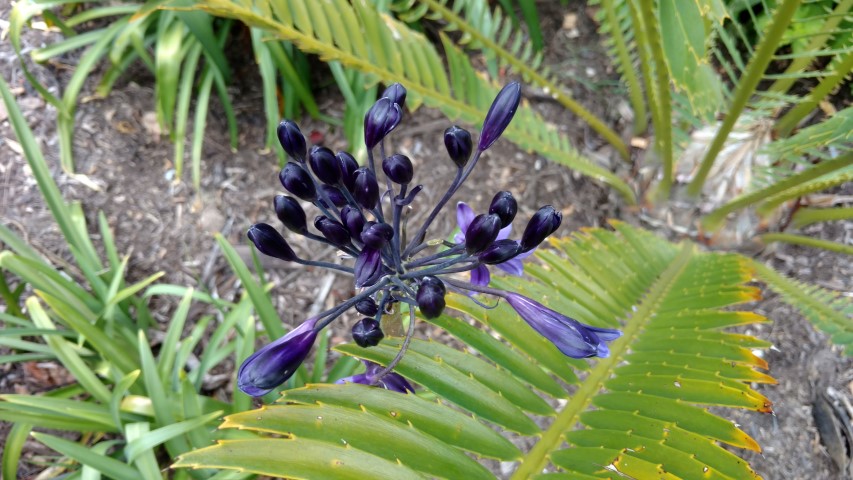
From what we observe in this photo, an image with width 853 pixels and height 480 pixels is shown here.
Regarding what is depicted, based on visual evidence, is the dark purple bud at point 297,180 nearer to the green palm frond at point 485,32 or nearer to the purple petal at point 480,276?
the purple petal at point 480,276

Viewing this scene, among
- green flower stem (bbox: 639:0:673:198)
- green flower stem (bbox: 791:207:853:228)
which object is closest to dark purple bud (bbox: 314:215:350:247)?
green flower stem (bbox: 639:0:673:198)

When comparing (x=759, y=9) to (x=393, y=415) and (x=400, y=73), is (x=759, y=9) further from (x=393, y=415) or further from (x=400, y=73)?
(x=393, y=415)

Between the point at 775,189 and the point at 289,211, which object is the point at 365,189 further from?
the point at 775,189

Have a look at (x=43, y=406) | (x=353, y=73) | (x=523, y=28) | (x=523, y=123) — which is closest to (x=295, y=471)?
(x=43, y=406)

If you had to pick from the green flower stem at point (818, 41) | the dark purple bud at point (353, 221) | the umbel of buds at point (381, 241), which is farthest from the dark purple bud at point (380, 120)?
the green flower stem at point (818, 41)

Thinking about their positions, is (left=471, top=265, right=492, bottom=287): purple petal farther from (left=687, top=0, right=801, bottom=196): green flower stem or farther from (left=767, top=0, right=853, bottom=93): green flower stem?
(left=767, top=0, right=853, bottom=93): green flower stem
